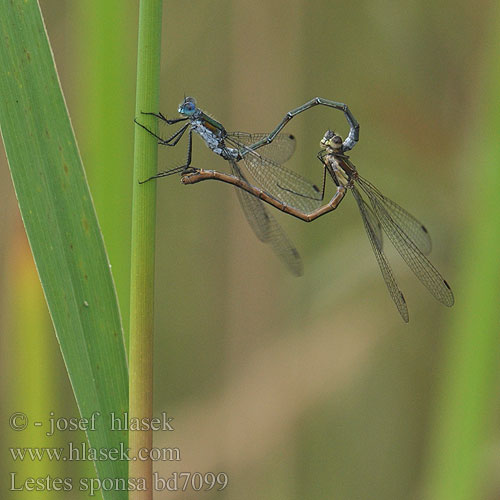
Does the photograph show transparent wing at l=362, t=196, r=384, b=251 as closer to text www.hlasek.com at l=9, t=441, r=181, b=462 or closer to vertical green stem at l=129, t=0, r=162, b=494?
text www.hlasek.com at l=9, t=441, r=181, b=462

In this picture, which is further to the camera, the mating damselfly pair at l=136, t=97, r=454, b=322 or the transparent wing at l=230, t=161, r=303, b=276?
the transparent wing at l=230, t=161, r=303, b=276

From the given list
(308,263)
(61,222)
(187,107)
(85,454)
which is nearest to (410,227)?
(308,263)

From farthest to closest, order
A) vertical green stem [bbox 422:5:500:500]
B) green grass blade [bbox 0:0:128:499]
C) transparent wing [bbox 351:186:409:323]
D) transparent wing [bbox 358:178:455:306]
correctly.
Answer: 1. transparent wing [bbox 358:178:455:306]
2. transparent wing [bbox 351:186:409:323]
3. vertical green stem [bbox 422:5:500:500]
4. green grass blade [bbox 0:0:128:499]

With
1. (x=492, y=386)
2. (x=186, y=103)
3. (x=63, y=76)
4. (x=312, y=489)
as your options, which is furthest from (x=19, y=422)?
(x=63, y=76)

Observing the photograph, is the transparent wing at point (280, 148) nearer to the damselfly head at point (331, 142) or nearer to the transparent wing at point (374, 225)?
the damselfly head at point (331, 142)

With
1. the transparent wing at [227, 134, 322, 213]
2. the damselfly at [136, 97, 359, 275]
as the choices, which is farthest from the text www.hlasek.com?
the transparent wing at [227, 134, 322, 213]

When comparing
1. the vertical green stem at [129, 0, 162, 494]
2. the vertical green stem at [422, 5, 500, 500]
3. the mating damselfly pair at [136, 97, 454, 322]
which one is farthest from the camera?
the mating damselfly pair at [136, 97, 454, 322]

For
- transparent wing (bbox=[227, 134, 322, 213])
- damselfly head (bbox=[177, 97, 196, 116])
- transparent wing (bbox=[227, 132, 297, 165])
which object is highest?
damselfly head (bbox=[177, 97, 196, 116])
